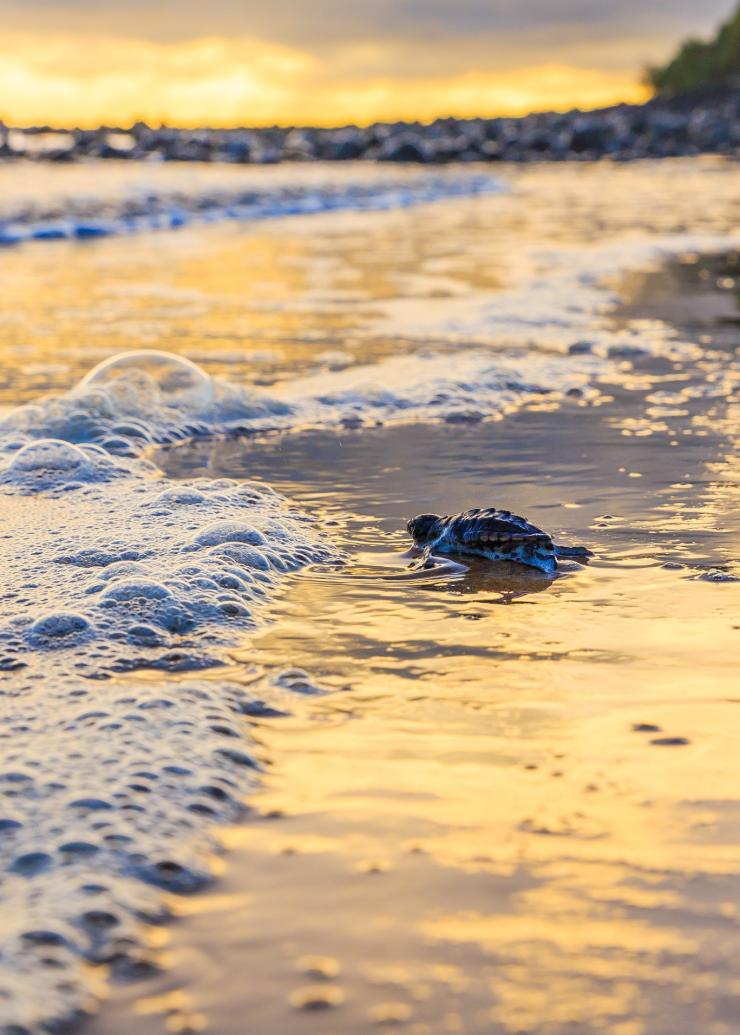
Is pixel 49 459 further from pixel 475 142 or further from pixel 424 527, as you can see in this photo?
pixel 475 142

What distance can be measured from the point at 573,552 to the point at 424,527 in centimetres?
42

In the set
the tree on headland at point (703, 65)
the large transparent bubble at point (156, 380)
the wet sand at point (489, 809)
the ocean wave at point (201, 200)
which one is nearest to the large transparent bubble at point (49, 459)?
the large transparent bubble at point (156, 380)

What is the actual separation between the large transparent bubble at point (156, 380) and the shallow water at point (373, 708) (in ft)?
0.06

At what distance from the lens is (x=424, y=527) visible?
3.77m

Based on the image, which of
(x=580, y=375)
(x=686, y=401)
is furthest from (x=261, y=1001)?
(x=580, y=375)

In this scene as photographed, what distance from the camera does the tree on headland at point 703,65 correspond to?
6719 cm

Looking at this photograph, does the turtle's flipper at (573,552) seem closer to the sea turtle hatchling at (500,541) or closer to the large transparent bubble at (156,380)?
the sea turtle hatchling at (500,541)

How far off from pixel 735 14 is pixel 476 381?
69410mm

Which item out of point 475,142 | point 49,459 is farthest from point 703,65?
point 49,459

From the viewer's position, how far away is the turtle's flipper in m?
3.63

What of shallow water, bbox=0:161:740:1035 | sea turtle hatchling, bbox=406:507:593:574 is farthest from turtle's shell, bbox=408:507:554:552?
shallow water, bbox=0:161:740:1035

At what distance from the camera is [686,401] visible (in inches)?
230

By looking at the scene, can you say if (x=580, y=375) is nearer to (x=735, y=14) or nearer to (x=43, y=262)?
(x=43, y=262)

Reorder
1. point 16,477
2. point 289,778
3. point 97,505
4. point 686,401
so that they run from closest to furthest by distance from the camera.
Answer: point 289,778, point 97,505, point 16,477, point 686,401
